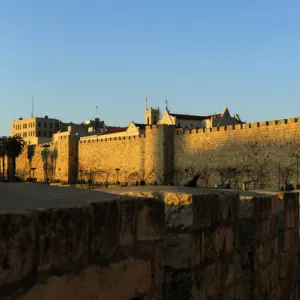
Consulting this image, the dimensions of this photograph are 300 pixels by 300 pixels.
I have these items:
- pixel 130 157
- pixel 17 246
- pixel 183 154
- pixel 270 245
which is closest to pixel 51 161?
pixel 130 157

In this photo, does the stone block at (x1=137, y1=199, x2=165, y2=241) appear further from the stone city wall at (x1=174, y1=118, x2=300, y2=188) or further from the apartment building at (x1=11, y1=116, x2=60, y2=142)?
the apartment building at (x1=11, y1=116, x2=60, y2=142)

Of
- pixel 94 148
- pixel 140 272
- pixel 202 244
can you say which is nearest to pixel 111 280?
pixel 140 272

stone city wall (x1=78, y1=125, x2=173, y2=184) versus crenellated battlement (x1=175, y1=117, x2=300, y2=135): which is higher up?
crenellated battlement (x1=175, y1=117, x2=300, y2=135)

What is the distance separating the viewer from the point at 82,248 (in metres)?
1.16

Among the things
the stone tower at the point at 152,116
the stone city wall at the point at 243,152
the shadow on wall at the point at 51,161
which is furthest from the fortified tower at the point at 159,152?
the stone tower at the point at 152,116

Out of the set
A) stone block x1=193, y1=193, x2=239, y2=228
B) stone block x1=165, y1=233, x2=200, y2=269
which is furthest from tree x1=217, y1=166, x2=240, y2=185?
stone block x1=165, y1=233, x2=200, y2=269

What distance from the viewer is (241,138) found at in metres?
27.0

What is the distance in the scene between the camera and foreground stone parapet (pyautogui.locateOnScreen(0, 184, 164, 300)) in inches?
38.8

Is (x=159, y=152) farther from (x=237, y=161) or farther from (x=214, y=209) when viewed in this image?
(x=214, y=209)

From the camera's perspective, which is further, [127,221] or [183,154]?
[183,154]

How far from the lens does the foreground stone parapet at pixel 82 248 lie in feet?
3.23

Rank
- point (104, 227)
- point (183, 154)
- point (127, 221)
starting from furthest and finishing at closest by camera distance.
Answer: point (183, 154)
point (127, 221)
point (104, 227)

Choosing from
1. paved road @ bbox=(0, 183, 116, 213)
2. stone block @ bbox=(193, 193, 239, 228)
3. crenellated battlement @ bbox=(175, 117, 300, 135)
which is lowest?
stone block @ bbox=(193, 193, 239, 228)

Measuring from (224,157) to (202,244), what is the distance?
2622cm
